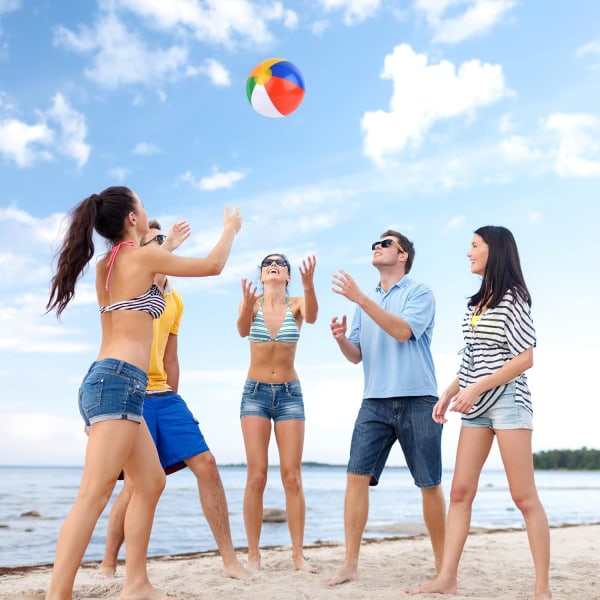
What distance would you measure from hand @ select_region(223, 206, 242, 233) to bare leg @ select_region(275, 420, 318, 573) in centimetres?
220

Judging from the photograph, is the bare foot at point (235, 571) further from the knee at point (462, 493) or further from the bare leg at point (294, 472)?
the knee at point (462, 493)

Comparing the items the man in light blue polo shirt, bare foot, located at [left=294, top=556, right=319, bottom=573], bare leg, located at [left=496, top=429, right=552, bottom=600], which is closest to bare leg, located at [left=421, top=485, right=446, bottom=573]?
the man in light blue polo shirt

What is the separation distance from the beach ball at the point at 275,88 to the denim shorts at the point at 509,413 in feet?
12.1

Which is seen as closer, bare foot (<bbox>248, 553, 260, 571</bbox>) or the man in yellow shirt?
the man in yellow shirt

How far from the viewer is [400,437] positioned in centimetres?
565

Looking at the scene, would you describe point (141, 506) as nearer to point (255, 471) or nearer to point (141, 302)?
point (141, 302)

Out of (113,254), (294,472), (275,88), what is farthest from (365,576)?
(275,88)

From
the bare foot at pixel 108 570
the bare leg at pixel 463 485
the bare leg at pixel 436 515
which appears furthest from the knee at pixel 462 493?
the bare foot at pixel 108 570

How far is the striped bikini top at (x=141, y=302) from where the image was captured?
4191 mm

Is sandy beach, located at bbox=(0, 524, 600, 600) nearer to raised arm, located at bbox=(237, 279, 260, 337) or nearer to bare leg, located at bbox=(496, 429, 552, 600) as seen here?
bare leg, located at bbox=(496, 429, 552, 600)

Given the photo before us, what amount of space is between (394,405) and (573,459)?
8257 centimetres

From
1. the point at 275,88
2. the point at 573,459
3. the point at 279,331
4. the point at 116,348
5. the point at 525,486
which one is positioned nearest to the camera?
the point at 116,348

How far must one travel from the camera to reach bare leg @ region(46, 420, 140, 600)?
3854mm

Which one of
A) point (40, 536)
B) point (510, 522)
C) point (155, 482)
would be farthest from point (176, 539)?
point (155, 482)
